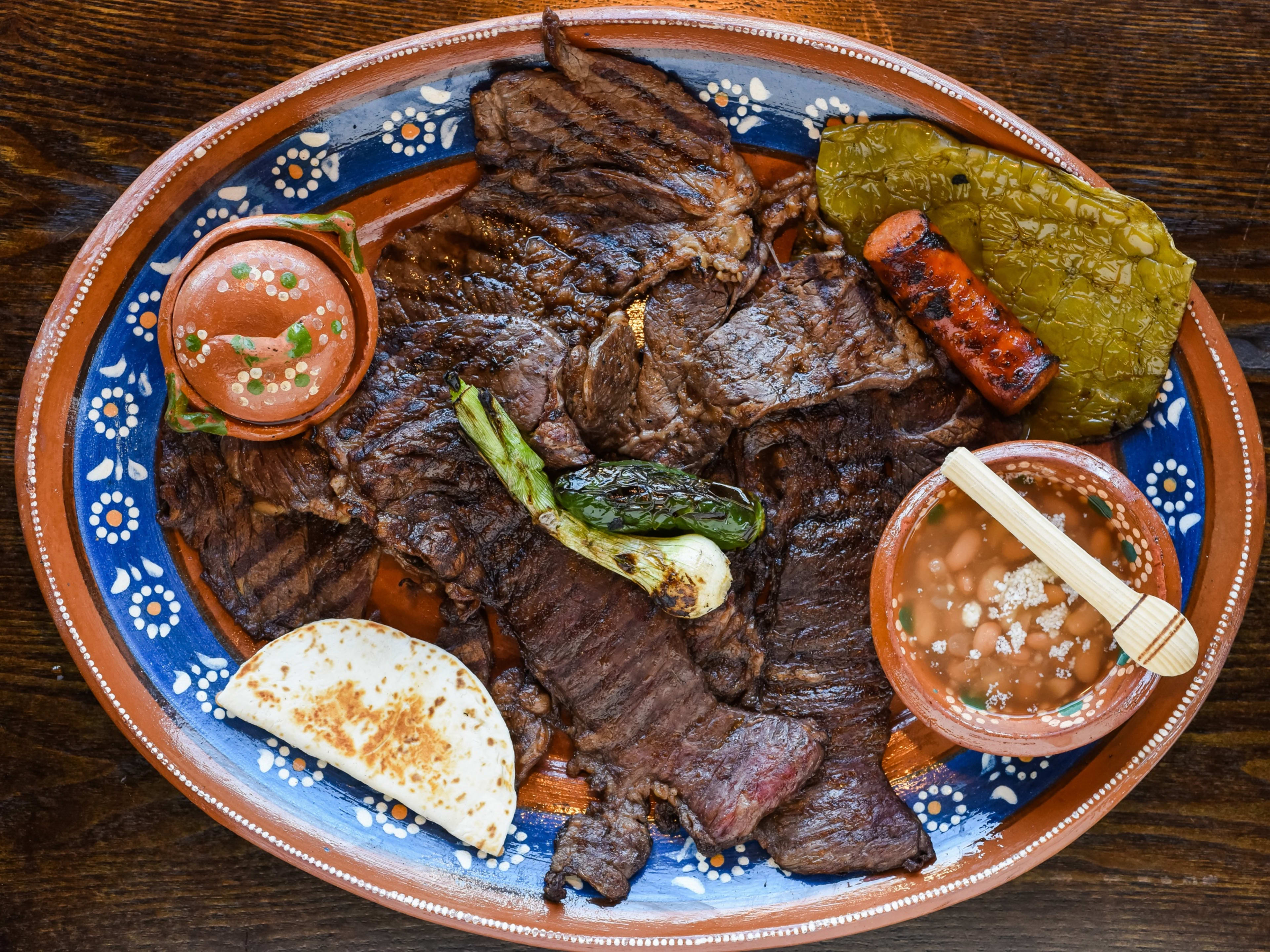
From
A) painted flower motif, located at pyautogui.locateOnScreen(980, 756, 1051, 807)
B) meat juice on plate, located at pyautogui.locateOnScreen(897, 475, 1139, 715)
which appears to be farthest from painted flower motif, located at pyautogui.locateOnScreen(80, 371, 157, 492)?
painted flower motif, located at pyautogui.locateOnScreen(980, 756, 1051, 807)

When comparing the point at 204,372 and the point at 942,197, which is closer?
the point at 204,372

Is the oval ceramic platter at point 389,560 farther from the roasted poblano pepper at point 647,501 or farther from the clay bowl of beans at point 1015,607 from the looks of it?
the roasted poblano pepper at point 647,501

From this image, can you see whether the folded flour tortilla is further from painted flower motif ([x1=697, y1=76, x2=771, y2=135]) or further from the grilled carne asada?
painted flower motif ([x1=697, y1=76, x2=771, y2=135])

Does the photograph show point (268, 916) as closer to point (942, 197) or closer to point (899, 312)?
point (899, 312)

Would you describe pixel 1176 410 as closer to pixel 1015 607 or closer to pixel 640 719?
pixel 1015 607

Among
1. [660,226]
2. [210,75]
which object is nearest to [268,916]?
[660,226]

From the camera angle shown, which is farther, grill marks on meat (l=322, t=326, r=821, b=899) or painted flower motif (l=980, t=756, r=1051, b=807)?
painted flower motif (l=980, t=756, r=1051, b=807)
